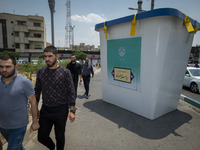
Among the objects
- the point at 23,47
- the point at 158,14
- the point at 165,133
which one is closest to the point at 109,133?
the point at 165,133

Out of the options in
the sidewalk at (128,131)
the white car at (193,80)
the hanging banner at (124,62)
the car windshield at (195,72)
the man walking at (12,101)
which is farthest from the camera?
the car windshield at (195,72)

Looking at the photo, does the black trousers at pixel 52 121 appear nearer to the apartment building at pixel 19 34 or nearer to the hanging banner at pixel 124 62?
the hanging banner at pixel 124 62

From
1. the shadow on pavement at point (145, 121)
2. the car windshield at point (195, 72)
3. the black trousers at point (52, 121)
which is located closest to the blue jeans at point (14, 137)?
the black trousers at point (52, 121)

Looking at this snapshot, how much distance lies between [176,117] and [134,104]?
125 centimetres

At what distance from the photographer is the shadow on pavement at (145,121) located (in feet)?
10.1

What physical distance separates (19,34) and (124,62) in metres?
41.3

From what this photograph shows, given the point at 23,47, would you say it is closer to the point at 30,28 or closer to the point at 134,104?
the point at 30,28

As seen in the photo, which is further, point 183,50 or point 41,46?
point 41,46

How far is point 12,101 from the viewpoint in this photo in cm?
167

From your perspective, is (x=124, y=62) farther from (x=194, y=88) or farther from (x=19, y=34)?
(x=19, y=34)

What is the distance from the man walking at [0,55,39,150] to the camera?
165 cm

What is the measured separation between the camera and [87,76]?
5742 millimetres

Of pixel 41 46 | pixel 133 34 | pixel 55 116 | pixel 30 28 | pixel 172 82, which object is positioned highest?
pixel 30 28

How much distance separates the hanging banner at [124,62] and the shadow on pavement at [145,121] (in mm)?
863
